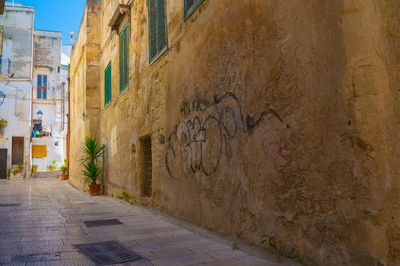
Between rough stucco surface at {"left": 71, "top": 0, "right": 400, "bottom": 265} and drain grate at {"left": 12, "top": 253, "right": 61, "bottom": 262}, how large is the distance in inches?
77.0

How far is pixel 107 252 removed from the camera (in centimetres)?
383

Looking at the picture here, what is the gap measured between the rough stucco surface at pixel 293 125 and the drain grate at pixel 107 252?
1.23m

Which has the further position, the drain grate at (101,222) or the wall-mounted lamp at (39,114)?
the wall-mounted lamp at (39,114)

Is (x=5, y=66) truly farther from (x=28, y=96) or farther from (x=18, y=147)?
(x=18, y=147)

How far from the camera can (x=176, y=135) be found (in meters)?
5.96

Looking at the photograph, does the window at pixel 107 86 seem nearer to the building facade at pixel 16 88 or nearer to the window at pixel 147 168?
the window at pixel 147 168

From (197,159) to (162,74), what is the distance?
7.32 ft

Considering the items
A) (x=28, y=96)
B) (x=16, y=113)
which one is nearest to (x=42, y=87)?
(x=28, y=96)

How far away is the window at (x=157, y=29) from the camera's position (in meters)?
6.63

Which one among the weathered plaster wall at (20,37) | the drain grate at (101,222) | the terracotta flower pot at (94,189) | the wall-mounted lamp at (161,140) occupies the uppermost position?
the weathered plaster wall at (20,37)

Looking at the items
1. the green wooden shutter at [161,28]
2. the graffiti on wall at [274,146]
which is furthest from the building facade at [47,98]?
the graffiti on wall at [274,146]

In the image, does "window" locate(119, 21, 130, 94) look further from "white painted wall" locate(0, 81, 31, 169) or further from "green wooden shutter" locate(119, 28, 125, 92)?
"white painted wall" locate(0, 81, 31, 169)

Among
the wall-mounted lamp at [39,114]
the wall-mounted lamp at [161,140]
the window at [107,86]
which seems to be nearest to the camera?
the wall-mounted lamp at [161,140]

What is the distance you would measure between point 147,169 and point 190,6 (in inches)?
154
